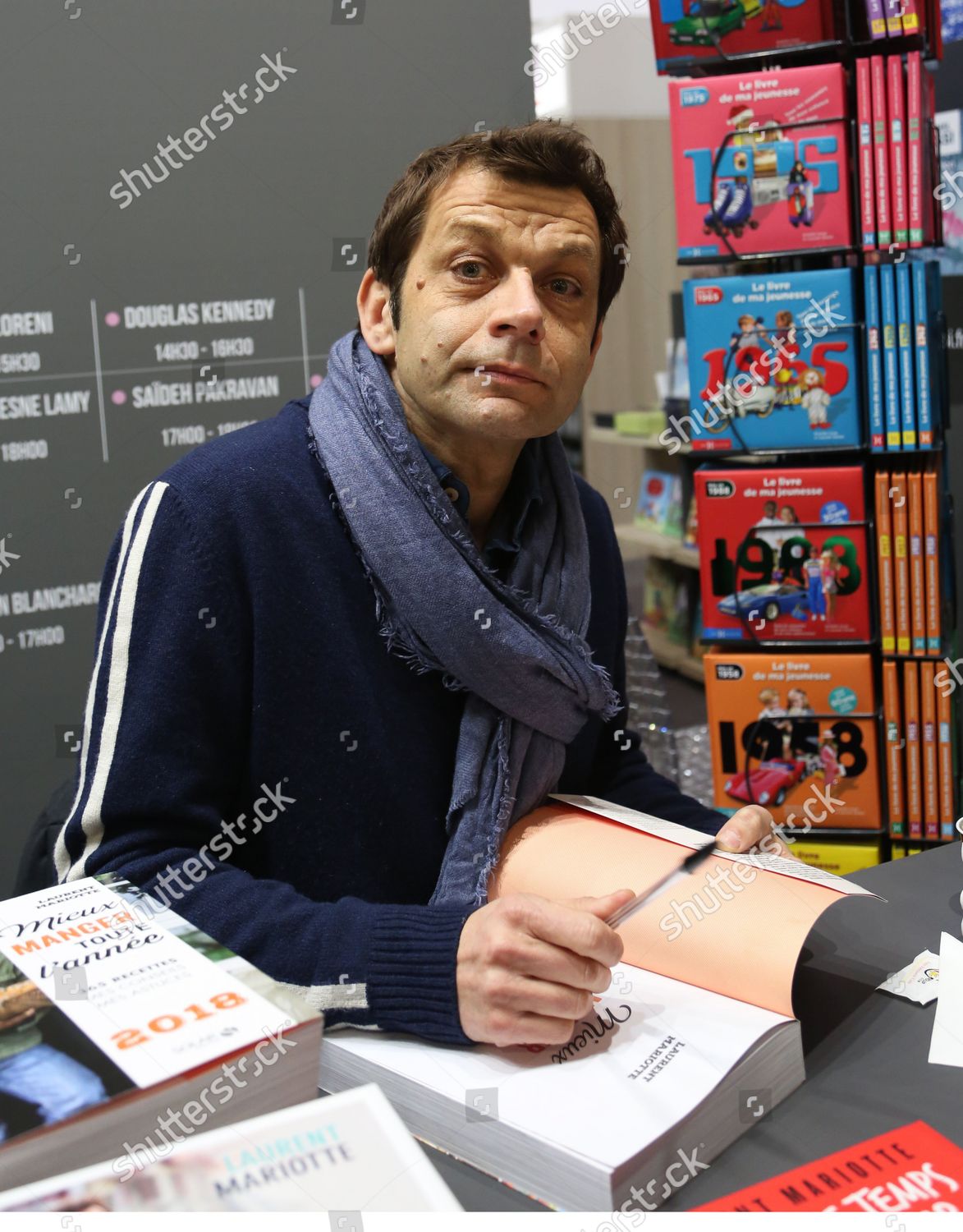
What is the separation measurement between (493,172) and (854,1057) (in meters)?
0.96

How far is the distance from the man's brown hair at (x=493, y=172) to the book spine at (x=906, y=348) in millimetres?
1331

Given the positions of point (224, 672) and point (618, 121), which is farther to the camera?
point (618, 121)

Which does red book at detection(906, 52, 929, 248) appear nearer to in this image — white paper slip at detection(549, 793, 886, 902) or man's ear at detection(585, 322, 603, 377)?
man's ear at detection(585, 322, 603, 377)

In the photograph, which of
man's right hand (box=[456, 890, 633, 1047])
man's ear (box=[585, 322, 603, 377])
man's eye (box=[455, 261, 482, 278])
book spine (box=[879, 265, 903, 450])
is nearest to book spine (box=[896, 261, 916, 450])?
→ book spine (box=[879, 265, 903, 450])

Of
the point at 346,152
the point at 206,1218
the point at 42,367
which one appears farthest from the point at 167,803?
the point at 346,152

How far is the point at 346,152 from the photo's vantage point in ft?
7.97

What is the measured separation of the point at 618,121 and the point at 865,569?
12.3ft

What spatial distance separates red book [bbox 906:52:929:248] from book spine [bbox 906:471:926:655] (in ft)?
1.75

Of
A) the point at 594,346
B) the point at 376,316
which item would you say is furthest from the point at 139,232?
the point at 594,346

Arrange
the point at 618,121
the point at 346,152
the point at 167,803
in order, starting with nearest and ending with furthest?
the point at 167,803
the point at 346,152
the point at 618,121

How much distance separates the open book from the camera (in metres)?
0.80

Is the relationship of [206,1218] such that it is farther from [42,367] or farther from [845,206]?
[845,206]

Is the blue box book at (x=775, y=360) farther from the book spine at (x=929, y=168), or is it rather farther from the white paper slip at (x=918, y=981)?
the white paper slip at (x=918, y=981)

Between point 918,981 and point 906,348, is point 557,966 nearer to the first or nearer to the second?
point 918,981
